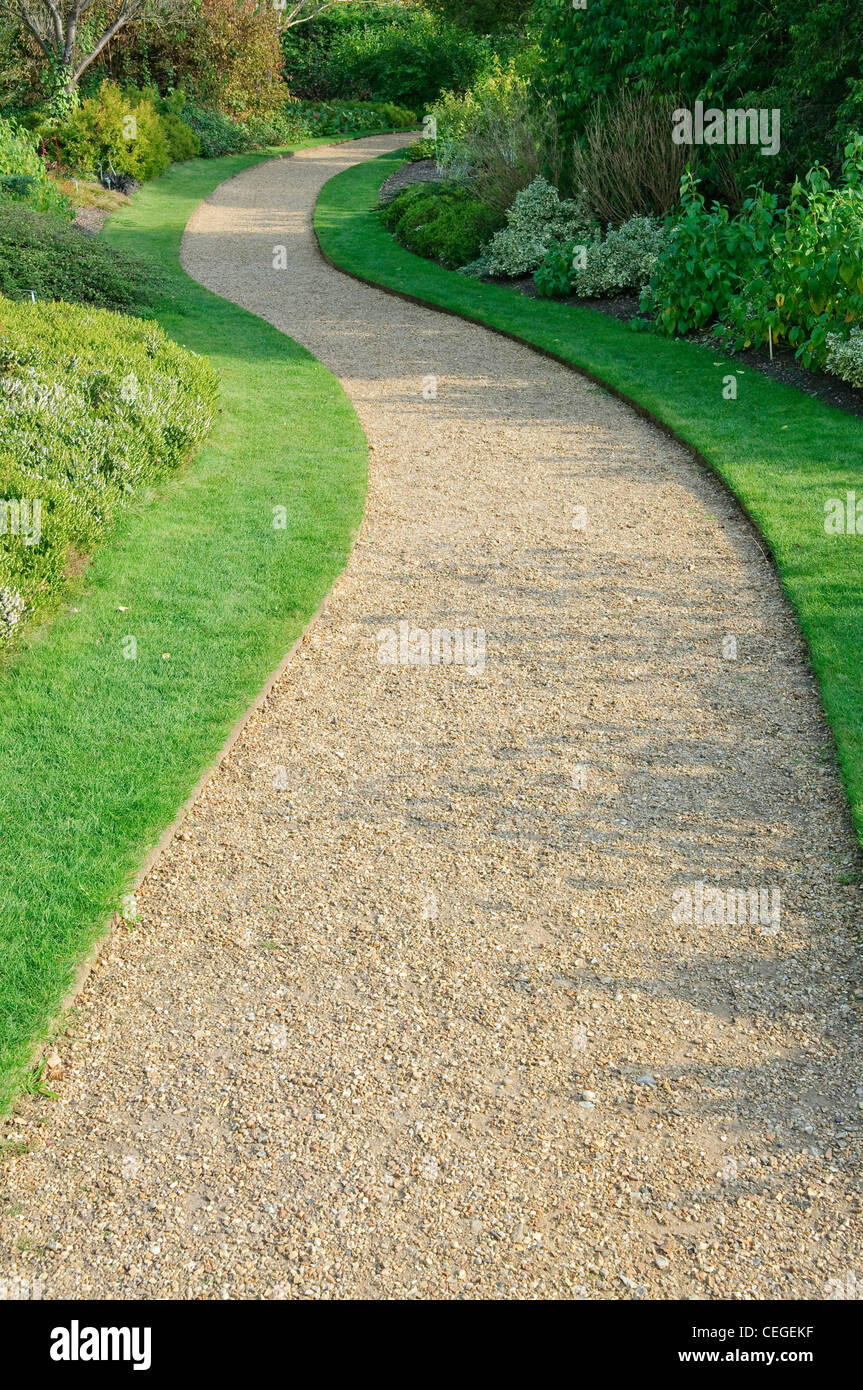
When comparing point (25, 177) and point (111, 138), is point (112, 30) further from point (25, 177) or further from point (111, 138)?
point (25, 177)

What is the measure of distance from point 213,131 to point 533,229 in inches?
634

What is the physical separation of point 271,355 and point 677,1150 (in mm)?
10476

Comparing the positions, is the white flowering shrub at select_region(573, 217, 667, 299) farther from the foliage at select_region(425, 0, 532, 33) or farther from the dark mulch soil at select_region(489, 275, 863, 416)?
the foliage at select_region(425, 0, 532, 33)

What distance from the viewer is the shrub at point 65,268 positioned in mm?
11680

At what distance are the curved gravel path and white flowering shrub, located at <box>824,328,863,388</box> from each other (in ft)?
12.3

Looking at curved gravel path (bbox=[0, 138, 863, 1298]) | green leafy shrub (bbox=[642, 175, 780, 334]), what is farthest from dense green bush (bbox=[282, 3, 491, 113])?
curved gravel path (bbox=[0, 138, 863, 1298])

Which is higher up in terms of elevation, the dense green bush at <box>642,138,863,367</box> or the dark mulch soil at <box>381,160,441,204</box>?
the dark mulch soil at <box>381,160,441,204</box>

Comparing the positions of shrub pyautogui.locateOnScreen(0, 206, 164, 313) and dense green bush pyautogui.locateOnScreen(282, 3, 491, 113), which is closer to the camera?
shrub pyautogui.locateOnScreen(0, 206, 164, 313)

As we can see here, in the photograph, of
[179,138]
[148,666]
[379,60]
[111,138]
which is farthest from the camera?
[379,60]

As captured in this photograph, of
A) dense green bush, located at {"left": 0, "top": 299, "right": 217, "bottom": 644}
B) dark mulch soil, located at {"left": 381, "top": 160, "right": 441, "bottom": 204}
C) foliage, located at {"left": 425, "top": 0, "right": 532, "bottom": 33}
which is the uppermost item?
foliage, located at {"left": 425, "top": 0, "right": 532, "bottom": 33}

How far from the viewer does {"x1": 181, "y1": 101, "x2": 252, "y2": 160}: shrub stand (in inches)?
1068

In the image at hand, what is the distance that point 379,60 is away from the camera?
3638cm

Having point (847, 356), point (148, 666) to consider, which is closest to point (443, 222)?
point (847, 356)

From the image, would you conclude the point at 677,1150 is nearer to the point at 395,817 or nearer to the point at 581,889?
the point at 581,889
